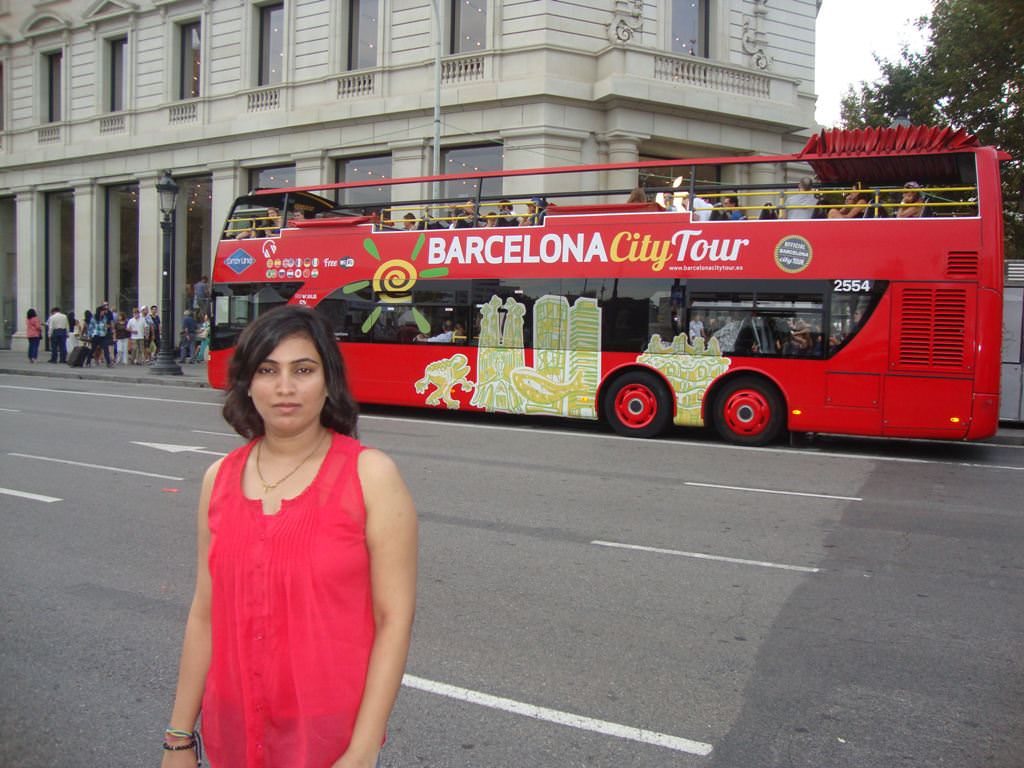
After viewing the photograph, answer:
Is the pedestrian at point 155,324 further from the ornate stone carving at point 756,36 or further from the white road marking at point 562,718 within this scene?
the white road marking at point 562,718

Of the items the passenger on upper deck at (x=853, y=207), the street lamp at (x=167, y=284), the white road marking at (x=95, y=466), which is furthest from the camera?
the street lamp at (x=167, y=284)

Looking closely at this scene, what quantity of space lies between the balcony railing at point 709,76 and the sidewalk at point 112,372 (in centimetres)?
1396

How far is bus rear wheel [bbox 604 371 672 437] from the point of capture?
44.1 ft

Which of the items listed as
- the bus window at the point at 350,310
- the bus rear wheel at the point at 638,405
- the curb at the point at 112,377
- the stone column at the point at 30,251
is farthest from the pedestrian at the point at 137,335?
the bus rear wheel at the point at 638,405

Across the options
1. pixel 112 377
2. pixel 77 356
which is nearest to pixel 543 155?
pixel 112 377

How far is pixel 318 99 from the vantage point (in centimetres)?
2547

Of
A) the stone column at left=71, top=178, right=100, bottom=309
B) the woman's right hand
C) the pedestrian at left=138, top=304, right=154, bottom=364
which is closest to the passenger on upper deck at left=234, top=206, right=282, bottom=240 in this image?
the pedestrian at left=138, top=304, right=154, bottom=364

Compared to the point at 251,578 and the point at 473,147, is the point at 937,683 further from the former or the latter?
the point at 473,147

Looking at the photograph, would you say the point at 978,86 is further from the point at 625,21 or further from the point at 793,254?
the point at 793,254

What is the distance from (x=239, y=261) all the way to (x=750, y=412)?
10323mm

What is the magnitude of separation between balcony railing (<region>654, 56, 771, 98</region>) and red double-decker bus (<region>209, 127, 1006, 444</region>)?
979cm

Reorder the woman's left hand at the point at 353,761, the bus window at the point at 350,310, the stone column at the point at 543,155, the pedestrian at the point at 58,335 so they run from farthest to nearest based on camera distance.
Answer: the pedestrian at the point at 58,335, the stone column at the point at 543,155, the bus window at the point at 350,310, the woman's left hand at the point at 353,761

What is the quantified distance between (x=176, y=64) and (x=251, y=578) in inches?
1209

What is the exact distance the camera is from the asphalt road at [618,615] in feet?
12.0
